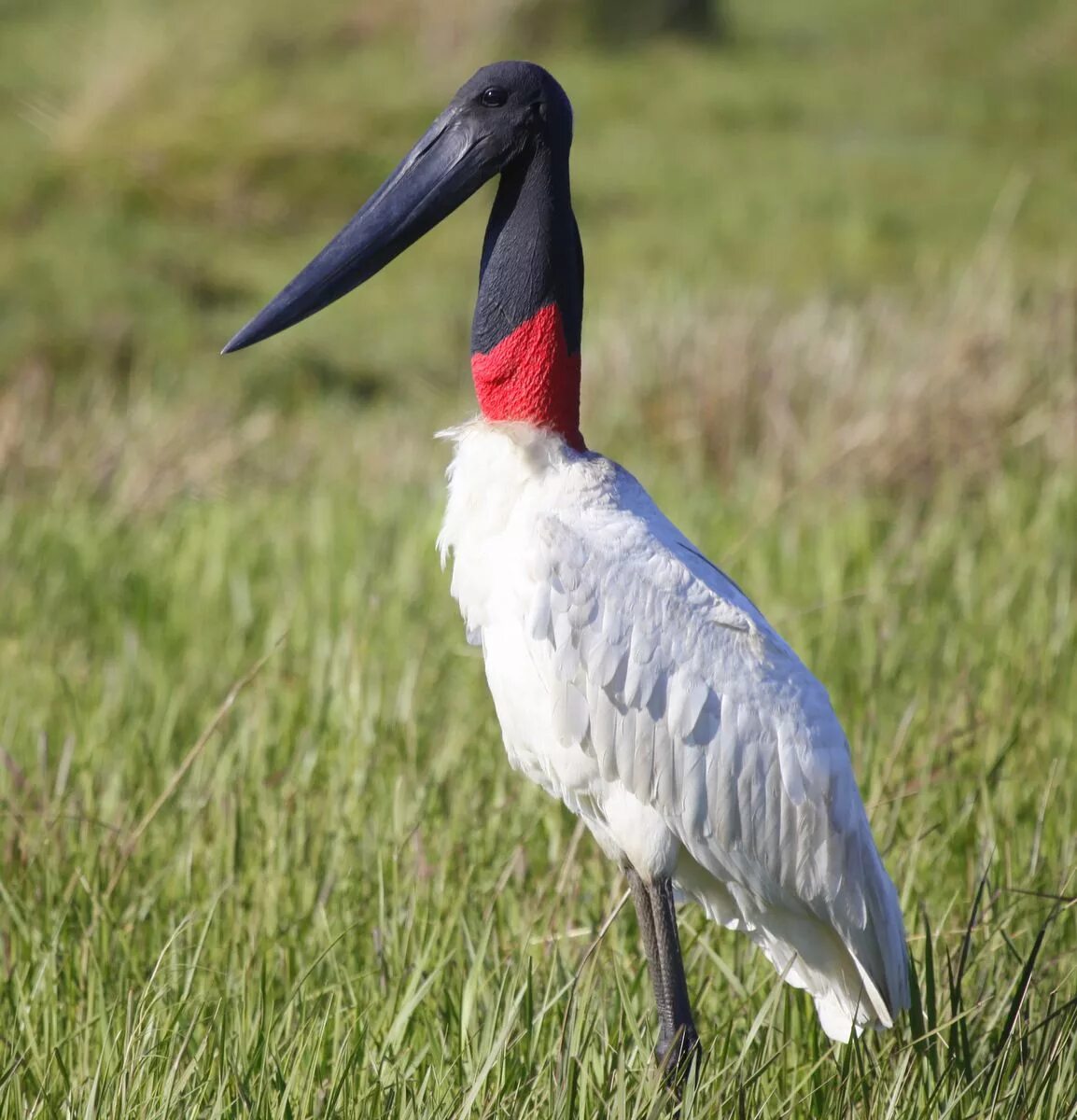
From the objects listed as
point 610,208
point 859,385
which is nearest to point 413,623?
point 859,385

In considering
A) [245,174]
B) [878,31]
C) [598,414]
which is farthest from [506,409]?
[878,31]

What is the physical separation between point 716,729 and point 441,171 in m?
0.94

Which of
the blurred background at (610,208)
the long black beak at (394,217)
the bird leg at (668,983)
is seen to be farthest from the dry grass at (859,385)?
the bird leg at (668,983)

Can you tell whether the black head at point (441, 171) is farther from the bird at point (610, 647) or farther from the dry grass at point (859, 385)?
the dry grass at point (859, 385)

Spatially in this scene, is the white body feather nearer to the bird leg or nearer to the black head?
the bird leg

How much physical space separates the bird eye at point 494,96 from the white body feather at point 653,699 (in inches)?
18.8

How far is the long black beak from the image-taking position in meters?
2.58

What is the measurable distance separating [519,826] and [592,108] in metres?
13.9

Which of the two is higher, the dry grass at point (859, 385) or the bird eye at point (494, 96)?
the bird eye at point (494, 96)

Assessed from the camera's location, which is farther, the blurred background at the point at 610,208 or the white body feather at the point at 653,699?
the blurred background at the point at 610,208

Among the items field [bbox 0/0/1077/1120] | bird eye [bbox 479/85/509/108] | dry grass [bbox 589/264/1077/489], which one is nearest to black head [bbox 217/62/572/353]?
bird eye [bbox 479/85/509/108]

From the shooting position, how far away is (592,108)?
53.7 ft

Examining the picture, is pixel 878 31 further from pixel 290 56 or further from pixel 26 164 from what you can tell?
pixel 26 164

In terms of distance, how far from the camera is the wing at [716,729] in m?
2.41
